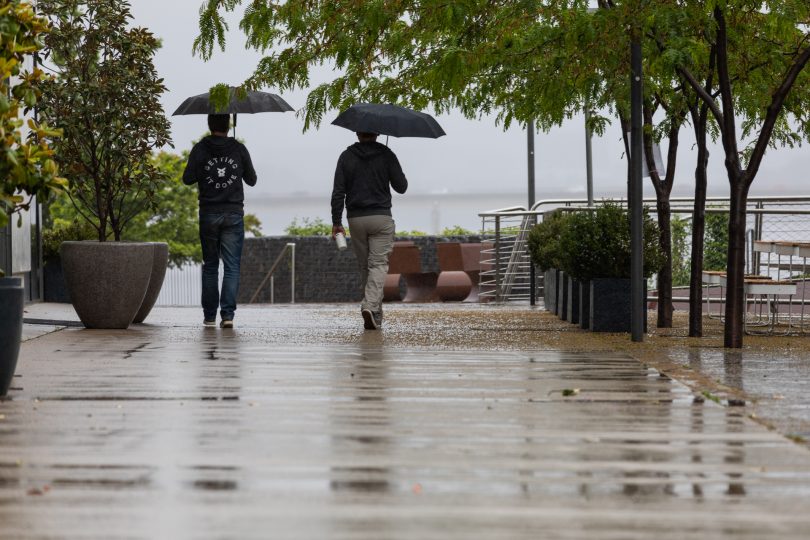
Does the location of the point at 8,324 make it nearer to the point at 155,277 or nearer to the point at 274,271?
the point at 155,277

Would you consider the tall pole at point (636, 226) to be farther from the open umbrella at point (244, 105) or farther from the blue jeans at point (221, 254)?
the blue jeans at point (221, 254)

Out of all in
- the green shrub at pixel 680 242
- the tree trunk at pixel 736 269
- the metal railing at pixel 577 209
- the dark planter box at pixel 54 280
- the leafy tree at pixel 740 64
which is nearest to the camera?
the leafy tree at pixel 740 64

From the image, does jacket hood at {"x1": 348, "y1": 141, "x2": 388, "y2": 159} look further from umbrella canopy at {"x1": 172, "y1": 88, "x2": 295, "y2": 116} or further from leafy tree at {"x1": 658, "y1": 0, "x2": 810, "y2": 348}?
leafy tree at {"x1": 658, "y1": 0, "x2": 810, "y2": 348}

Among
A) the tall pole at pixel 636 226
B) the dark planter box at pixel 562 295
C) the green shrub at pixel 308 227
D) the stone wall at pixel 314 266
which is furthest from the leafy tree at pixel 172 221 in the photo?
the tall pole at pixel 636 226

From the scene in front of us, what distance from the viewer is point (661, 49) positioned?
11766 mm

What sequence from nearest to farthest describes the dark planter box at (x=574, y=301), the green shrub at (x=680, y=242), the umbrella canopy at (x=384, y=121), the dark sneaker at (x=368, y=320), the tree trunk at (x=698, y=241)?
1. the umbrella canopy at (x=384, y=121)
2. the tree trunk at (x=698, y=241)
3. the dark sneaker at (x=368, y=320)
4. the dark planter box at (x=574, y=301)
5. the green shrub at (x=680, y=242)

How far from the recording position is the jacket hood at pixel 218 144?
1306 cm

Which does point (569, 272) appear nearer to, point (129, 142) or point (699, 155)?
point (699, 155)

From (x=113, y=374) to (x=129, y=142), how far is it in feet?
16.6

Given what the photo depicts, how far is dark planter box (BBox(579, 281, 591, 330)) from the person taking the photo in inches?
530

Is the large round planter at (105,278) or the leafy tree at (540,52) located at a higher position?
the leafy tree at (540,52)

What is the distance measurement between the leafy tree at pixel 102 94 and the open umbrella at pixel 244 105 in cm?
29

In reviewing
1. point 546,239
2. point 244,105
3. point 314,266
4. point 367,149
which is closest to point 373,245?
point 367,149

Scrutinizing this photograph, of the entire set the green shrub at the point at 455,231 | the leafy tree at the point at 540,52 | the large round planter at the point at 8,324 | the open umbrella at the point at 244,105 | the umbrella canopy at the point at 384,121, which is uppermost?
the leafy tree at the point at 540,52
